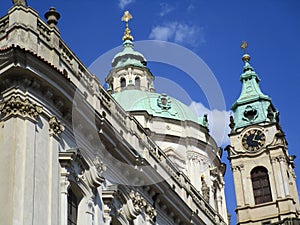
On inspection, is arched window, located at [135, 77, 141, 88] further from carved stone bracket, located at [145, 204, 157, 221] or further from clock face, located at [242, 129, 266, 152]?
carved stone bracket, located at [145, 204, 157, 221]

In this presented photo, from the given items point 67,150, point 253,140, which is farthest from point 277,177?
point 67,150

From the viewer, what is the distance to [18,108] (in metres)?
22.0

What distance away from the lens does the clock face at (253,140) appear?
6119 centimetres

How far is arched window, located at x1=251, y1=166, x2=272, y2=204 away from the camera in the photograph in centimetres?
5947

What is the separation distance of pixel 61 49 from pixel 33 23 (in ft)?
6.05

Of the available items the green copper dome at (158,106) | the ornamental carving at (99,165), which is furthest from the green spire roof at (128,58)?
the ornamental carving at (99,165)

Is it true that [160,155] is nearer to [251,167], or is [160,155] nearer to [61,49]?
[61,49]

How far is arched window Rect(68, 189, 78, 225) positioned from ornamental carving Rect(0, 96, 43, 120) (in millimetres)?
3111

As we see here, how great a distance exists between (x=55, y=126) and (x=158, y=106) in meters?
24.4

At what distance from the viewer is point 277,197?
58.4 m

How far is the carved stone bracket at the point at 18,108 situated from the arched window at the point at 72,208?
3.08 m

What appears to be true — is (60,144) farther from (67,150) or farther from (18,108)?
(18,108)

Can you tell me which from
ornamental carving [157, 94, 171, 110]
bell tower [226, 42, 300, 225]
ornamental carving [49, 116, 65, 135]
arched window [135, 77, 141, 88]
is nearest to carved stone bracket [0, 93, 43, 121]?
ornamental carving [49, 116, 65, 135]

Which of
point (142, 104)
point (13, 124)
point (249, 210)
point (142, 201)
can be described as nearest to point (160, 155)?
point (142, 201)
